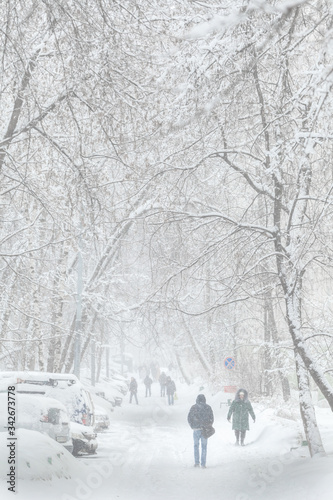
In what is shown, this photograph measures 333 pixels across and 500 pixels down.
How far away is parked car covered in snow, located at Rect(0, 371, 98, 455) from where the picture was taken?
13.1 meters

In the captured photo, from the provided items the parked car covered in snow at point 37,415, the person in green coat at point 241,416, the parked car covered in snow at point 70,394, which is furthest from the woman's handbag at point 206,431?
the person in green coat at point 241,416

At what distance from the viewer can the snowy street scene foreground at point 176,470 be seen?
841 centimetres

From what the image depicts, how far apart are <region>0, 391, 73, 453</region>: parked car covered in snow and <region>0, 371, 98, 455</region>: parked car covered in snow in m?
1.60

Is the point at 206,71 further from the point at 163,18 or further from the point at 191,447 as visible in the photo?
the point at 191,447

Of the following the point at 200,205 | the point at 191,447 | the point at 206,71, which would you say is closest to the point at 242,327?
the point at 191,447

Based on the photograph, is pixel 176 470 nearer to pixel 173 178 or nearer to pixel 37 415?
pixel 37 415

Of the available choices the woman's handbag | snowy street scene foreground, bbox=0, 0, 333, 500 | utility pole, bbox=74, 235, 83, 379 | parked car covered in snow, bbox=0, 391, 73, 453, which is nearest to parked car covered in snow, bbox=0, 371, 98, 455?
snowy street scene foreground, bbox=0, 0, 333, 500

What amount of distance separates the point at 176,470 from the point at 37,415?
2940 mm

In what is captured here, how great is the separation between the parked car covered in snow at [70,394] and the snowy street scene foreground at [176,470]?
1.33 feet

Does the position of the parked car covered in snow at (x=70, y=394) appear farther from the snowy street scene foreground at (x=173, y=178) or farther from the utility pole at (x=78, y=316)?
the utility pole at (x=78, y=316)

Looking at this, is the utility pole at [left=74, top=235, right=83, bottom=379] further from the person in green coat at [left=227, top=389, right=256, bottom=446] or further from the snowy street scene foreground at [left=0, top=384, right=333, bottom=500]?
the person in green coat at [left=227, top=389, right=256, bottom=446]

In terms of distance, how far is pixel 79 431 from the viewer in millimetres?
13594

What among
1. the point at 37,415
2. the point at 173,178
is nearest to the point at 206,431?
the point at 37,415

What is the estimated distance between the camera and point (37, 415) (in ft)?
36.5
